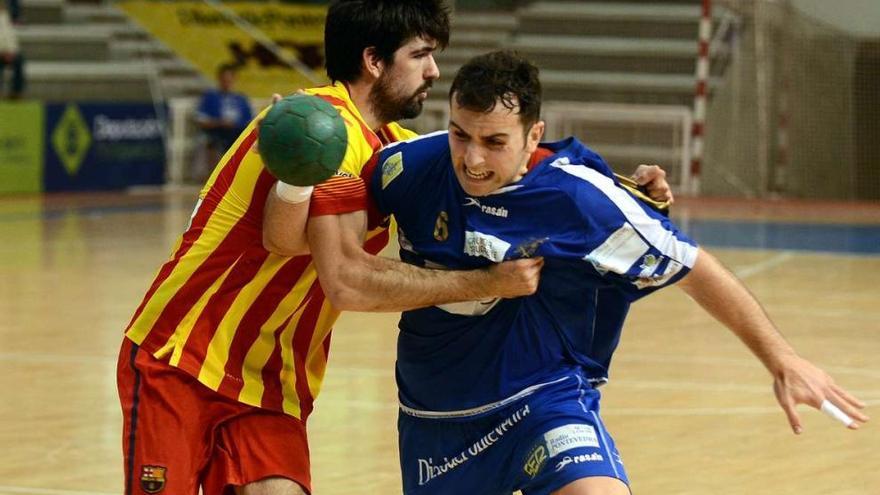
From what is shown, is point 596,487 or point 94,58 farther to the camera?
point 94,58

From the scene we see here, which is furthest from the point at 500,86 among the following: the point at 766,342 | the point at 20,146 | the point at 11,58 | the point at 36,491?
the point at 11,58

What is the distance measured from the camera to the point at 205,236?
15.0 ft

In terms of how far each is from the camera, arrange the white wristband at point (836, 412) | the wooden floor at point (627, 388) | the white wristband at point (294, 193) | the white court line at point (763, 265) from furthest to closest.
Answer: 1. the white court line at point (763, 265)
2. the wooden floor at point (627, 388)
3. the white wristband at point (294, 193)
4. the white wristband at point (836, 412)

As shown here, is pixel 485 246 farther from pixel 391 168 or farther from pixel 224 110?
pixel 224 110

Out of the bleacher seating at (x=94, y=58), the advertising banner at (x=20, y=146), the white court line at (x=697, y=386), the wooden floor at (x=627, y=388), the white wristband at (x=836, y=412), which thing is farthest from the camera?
the bleacher seating at (x=94, y=58)

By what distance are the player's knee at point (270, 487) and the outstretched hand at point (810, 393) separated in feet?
4.62

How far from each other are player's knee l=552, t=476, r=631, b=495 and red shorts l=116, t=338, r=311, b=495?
2.77 feet

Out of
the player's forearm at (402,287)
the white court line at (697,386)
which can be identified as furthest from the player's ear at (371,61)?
the white court line at (697,386)

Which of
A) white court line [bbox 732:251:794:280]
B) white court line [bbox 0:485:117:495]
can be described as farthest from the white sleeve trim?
white court line [bbox 732:251:794:280]

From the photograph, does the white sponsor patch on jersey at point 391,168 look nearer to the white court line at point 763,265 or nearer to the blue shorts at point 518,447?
the blue shorts at point 518,447

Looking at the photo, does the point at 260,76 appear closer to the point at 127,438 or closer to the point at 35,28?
the point at 35,28

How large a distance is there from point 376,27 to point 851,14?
1957cm

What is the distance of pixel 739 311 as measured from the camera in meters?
4.35

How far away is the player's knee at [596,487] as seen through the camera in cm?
419
